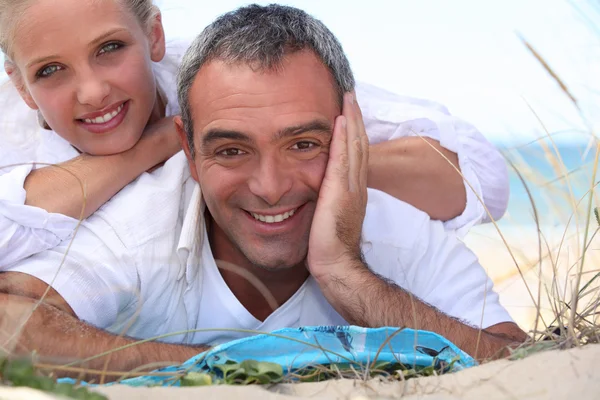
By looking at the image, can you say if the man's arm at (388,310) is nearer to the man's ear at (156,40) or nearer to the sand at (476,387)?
the sand at (476,387)

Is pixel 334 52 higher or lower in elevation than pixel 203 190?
higher

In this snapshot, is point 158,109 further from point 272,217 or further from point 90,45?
point 272,217

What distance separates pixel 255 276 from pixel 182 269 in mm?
344

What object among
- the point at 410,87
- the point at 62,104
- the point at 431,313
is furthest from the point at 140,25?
the point at 410,87

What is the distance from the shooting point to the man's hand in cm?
308

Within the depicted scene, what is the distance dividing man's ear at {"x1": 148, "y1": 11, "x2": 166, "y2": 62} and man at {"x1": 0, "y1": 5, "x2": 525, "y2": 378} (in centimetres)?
50

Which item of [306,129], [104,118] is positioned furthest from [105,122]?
[306,129]

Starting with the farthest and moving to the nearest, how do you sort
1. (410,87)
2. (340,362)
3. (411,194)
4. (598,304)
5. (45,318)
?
1. (410,87)
2. (411,194)
3. (45,318)
4. (598,304)
5. (340,362)

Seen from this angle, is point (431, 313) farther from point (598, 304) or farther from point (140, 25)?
point (140, 25)

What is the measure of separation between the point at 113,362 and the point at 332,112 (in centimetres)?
134

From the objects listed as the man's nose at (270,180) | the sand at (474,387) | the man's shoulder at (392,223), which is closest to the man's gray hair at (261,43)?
the man's nose at (270,180)

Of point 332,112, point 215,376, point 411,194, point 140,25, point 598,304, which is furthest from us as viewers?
point 411,194

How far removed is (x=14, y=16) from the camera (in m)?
3.27

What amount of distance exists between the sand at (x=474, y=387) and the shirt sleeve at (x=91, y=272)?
1196 millimetres
